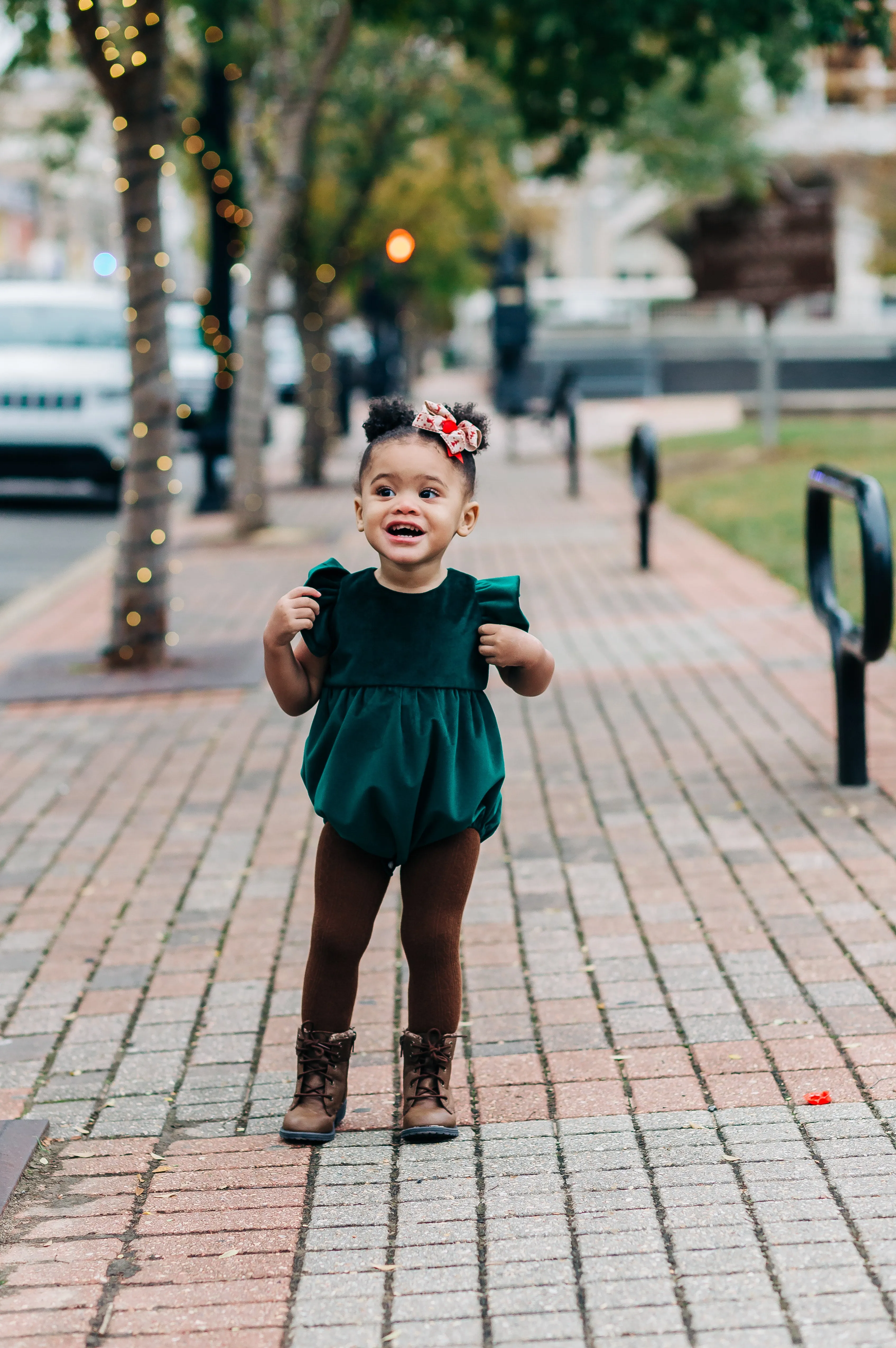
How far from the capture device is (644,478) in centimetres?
1069

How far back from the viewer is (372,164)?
Result: 19250 mm

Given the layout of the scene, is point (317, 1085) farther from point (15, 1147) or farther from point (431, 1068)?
point (15, 1147)

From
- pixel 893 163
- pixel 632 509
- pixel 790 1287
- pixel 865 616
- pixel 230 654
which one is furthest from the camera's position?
pixel 893 163

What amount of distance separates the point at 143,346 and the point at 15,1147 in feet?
18.6

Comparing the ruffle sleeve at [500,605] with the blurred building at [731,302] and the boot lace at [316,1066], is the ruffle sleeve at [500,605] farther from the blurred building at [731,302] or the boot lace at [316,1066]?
the blurred building at [731,302]

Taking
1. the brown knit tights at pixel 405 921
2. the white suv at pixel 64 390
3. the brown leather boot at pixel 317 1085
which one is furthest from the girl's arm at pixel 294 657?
the white suv at pixel 64 390

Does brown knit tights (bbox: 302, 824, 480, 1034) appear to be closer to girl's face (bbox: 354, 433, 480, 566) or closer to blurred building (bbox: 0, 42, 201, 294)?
girl's face (bbox: 354, 433, 480, 566)

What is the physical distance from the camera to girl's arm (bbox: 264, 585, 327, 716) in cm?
332

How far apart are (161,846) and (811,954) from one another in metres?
2.30

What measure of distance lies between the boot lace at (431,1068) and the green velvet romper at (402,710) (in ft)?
1.34

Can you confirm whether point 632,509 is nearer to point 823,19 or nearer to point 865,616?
point 823,19

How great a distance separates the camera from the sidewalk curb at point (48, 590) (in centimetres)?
1056

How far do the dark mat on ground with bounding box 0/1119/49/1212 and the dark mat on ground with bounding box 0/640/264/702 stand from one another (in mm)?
4345

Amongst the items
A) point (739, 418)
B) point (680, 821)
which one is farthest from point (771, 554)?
point (739, 418)
